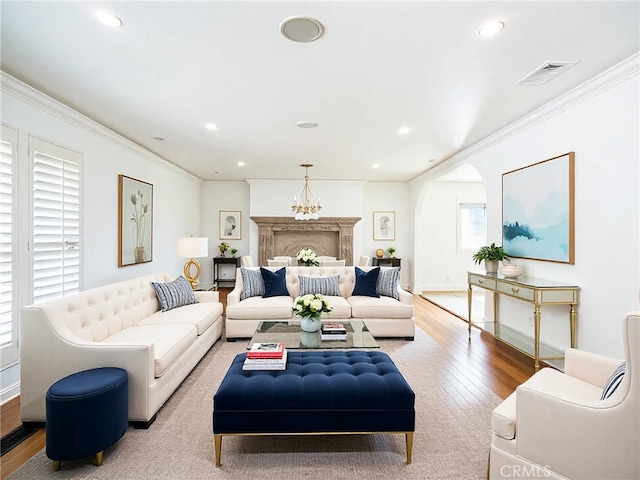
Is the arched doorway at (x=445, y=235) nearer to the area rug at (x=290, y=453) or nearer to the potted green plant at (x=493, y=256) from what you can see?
the potted green plant at (x=493, y=256)

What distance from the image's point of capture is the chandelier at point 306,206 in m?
6.50

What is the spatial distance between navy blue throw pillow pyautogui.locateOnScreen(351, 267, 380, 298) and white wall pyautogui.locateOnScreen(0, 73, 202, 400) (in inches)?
127

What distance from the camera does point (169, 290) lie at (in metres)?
3.87

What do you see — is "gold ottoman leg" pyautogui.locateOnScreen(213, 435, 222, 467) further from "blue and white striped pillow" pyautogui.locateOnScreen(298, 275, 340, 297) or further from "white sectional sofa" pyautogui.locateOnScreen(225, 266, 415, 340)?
"blue and white striped pillow" pyautogui.locateOnScreen(298, 275, 340, 297)

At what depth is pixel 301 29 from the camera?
2.14m

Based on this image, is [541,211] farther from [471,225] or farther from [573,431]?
[471,225]

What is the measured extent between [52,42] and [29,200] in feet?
4.62

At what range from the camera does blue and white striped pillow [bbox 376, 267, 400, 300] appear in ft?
14.9

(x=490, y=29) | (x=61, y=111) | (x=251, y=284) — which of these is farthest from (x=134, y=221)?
(x=490, y=29)

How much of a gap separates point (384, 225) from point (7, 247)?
22.7 ft

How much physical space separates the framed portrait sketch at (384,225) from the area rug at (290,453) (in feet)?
18.7

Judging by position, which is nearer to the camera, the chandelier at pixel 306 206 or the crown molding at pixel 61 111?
the crown molding at pixel 61 111

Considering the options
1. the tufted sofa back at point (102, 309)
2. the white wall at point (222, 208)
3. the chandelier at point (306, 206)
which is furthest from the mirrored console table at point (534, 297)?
the white wall at point (222, 208)

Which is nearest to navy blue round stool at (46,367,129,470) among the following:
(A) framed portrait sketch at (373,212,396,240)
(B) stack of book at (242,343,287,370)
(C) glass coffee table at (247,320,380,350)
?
(B) stack of book at (242,343,287,370)
